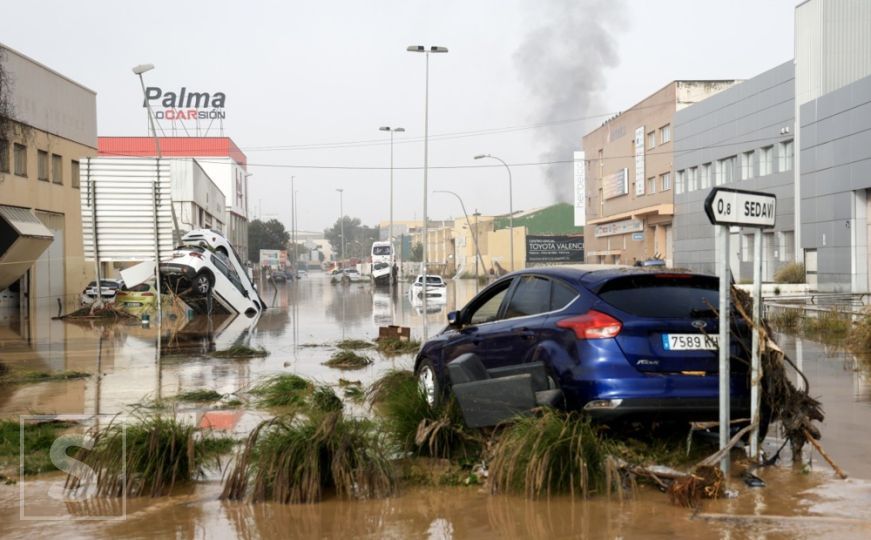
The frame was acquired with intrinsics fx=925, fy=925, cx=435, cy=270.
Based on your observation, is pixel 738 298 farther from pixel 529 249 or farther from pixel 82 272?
pixel 529 249

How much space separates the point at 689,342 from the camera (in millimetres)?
6609

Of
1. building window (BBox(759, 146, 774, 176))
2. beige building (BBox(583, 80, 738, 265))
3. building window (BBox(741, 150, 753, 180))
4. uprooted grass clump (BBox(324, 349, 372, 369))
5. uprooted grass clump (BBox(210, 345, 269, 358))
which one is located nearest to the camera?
uprooted grass clump (BBox(324, 349, 372, 369))

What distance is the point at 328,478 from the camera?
6090mm

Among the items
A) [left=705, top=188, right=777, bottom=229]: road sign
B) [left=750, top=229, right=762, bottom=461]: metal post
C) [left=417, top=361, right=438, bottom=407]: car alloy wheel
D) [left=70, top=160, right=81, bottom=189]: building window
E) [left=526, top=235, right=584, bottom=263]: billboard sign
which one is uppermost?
[left=70, top=160, right=81, bottom=189]: building window

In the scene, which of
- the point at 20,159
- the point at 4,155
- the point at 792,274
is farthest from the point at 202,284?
the point at 792,274

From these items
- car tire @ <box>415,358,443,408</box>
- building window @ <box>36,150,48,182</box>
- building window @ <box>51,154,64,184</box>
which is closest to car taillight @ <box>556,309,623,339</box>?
car tire @ <box>415,358,443,408</box>

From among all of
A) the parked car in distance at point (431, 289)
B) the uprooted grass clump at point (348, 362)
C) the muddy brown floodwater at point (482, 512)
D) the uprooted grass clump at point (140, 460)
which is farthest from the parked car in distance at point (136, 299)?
the uprooted grass clump at point (140, 460)

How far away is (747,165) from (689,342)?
47004mm

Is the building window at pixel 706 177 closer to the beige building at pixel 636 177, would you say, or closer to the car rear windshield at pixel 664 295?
the beige building at pixel 636 177

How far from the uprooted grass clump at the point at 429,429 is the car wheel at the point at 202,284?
71.9 feet

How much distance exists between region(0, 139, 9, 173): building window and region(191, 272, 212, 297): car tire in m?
10.3

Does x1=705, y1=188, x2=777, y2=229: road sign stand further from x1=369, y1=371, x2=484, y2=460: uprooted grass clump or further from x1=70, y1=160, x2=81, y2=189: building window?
x1=70, y1=160, x2=81, y2=189: building window

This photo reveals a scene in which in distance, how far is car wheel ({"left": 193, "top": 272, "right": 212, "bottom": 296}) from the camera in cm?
2826

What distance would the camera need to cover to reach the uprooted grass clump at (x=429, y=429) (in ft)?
22.5
